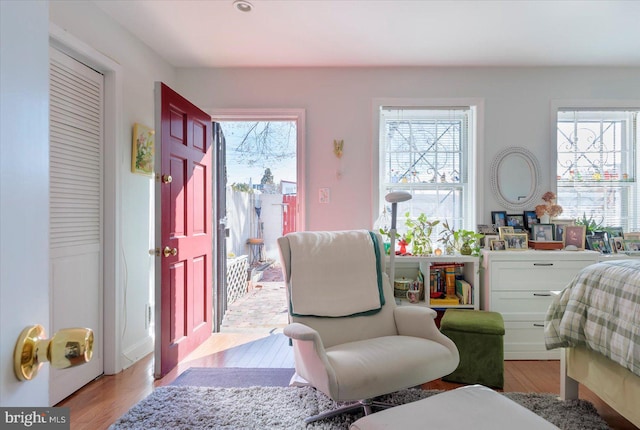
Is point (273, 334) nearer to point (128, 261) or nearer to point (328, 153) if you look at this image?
point (128, 261)

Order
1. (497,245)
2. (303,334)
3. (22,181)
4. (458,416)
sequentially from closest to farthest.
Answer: (22,181), (458,416), (303,334), (497,245)

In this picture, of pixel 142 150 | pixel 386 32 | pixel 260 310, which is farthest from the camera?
pixel 260 310

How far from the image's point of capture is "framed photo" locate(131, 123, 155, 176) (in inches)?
104

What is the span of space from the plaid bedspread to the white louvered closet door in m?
2.91

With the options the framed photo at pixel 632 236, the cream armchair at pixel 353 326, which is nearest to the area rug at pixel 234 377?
the cream armchair at pixel 353 326

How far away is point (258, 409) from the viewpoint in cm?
197

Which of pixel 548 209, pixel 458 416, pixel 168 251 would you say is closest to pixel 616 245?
pixel 548 209

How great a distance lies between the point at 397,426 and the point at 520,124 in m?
3.08

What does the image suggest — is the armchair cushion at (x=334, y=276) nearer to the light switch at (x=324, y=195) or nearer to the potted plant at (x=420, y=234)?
the potted plant at (x=420, y=234)

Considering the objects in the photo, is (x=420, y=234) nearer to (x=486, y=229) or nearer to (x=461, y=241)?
(x=461, y=241)

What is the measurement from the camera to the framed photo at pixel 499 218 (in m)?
3.17

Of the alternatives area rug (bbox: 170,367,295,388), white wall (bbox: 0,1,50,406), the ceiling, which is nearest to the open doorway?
the ceiling

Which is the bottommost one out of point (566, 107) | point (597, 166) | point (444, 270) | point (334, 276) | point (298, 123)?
point (444, 270)

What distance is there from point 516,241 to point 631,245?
43.1 inches
